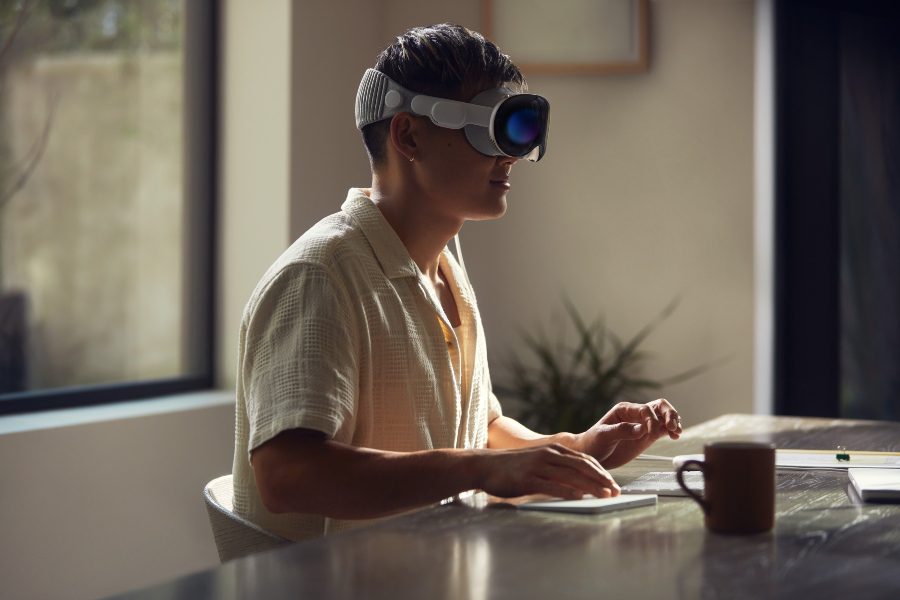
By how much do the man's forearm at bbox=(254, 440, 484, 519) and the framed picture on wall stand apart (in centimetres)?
260

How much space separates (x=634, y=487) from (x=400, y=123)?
0.67 metres

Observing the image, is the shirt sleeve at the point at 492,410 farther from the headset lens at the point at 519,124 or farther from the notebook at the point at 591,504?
the notebook at the point at 591,504

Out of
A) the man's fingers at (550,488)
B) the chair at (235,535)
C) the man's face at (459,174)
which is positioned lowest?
the chair at (235,535)

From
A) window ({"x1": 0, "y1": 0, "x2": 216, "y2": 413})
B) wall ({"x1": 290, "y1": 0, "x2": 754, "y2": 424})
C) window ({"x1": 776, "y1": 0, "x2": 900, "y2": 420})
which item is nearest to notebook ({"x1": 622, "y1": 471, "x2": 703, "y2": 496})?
window ({"x1": 0, "y1": 0, "x2": 216, "y2": 413})

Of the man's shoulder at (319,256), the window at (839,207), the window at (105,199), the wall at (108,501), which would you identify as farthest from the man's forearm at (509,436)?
the window at (839,207)

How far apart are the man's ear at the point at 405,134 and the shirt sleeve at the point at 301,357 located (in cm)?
32

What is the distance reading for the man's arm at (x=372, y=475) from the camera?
142 centimetres

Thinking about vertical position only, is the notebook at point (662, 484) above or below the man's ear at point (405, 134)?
below

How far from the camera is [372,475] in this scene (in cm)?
144

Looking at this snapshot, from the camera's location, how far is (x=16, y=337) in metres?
3.13

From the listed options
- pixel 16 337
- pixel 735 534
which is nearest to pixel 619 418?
pixel 735 534

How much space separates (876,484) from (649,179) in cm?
243

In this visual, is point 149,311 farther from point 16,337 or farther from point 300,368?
point 300,368

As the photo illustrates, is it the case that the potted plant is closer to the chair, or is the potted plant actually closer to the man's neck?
the man's neck
